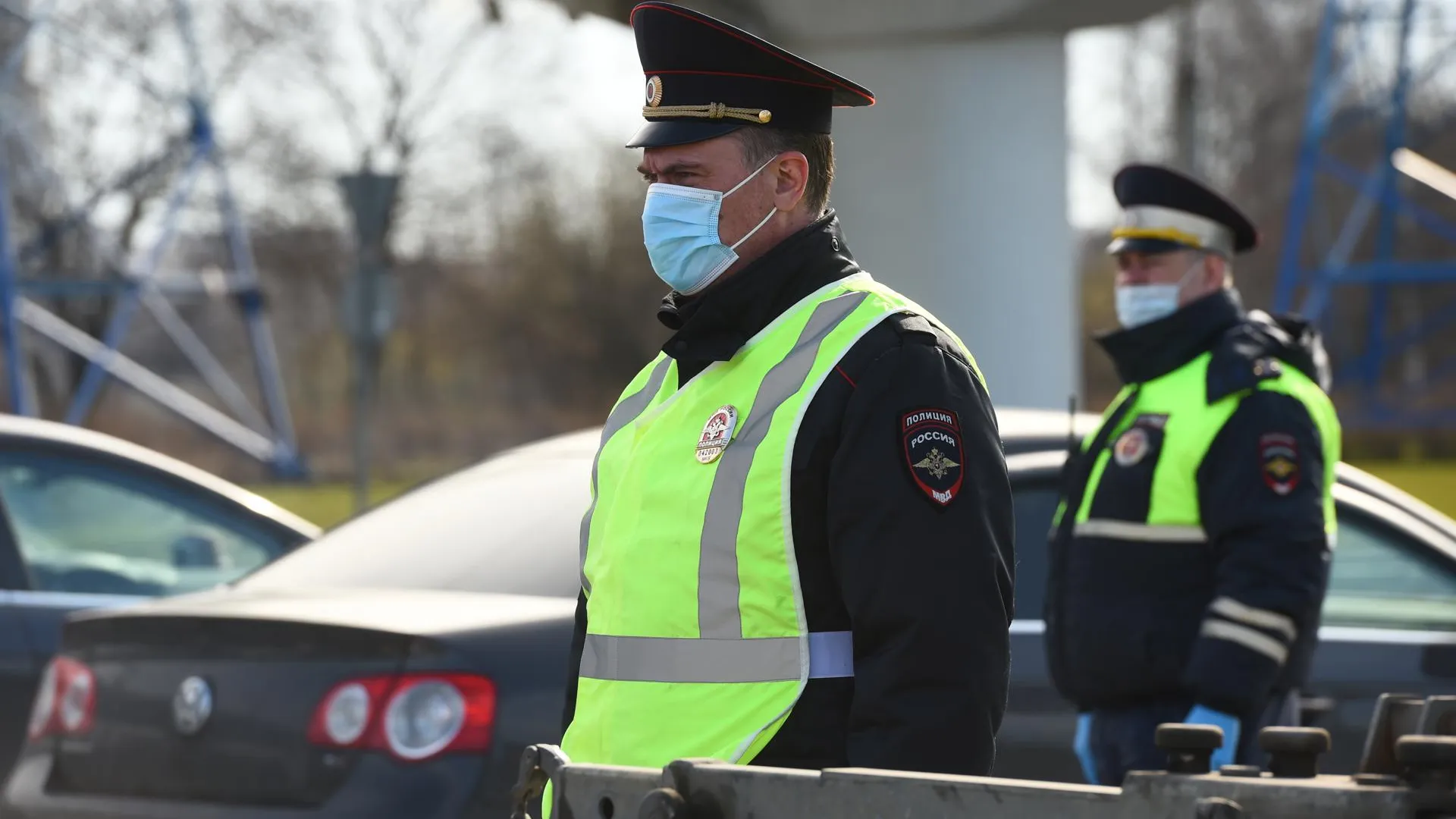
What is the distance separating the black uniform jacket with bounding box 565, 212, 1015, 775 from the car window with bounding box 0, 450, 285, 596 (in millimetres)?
4223

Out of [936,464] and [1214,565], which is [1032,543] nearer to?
[1214,565]

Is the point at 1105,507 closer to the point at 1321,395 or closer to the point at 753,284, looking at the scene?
the point at 1321,395

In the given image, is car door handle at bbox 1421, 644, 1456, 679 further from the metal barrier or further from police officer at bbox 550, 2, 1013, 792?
the metal barrier

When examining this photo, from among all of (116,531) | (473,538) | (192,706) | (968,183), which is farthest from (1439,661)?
(116,531)

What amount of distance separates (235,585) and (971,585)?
301 centimetres

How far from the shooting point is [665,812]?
2018 millimetres

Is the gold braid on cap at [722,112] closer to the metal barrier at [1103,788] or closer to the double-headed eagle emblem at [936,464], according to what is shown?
the double-headed eagle emblem at [936,464]

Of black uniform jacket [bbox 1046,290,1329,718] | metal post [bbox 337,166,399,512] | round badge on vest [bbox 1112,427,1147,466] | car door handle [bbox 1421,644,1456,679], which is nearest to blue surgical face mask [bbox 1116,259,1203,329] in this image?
black uniform jacket [bbox 1046,290,1329,718]

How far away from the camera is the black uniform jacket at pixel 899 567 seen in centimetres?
234

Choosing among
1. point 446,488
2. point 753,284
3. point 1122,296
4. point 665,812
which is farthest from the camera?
point 446,488

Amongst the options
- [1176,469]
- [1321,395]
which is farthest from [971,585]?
[1321,395]

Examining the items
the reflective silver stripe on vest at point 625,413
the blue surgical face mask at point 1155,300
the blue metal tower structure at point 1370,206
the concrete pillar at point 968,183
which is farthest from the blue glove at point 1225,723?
the blue metal tower structure at point 1370,206

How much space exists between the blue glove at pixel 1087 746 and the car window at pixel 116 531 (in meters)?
3.09

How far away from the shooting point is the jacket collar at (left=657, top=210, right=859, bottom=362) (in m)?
2.63
